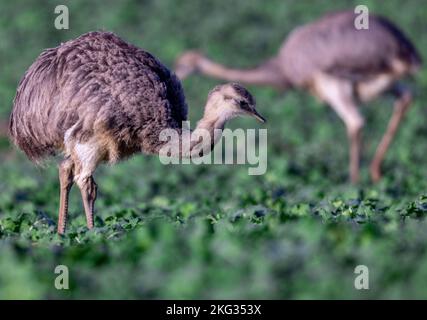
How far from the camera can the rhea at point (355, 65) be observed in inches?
478

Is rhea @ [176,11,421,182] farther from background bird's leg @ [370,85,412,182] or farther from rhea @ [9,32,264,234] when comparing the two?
rhea @ [9,32,264,234]

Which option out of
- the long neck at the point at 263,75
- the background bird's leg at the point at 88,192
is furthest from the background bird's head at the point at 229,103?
the long neck at the point at 263,75

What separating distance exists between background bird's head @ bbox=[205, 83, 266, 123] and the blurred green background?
716 millimetres

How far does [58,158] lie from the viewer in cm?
796

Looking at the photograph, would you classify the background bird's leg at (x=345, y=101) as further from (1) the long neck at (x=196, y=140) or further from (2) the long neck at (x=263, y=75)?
(1) the long neck at (x=196, y=140)

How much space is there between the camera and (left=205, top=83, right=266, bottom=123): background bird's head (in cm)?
761

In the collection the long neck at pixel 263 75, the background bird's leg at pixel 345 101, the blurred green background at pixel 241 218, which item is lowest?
the blurred green background at pixel 241 218

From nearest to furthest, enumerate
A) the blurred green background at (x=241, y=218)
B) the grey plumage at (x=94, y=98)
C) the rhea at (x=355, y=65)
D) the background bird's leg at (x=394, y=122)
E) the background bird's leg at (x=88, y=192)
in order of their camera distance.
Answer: the blurred green background at (x=241, y=218) < the grey plumage at (x=94, y=98) < the background bird's leg at (x=88, y=192) < the background bird's leg at (x=394, y=122) < the rhea at (x=355, y=65)

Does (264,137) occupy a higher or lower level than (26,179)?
higher

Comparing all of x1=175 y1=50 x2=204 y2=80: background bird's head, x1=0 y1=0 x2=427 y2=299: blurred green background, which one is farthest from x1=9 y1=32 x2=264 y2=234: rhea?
x1=175 y1=50 x2=204 y2=80: background bird's head

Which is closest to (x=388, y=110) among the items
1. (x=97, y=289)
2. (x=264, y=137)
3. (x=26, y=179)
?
(x=264, y=137)

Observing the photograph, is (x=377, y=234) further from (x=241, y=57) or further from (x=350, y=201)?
(x=241, y=57)

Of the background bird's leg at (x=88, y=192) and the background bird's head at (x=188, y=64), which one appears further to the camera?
the background bird's head at (x=188, y=64)
